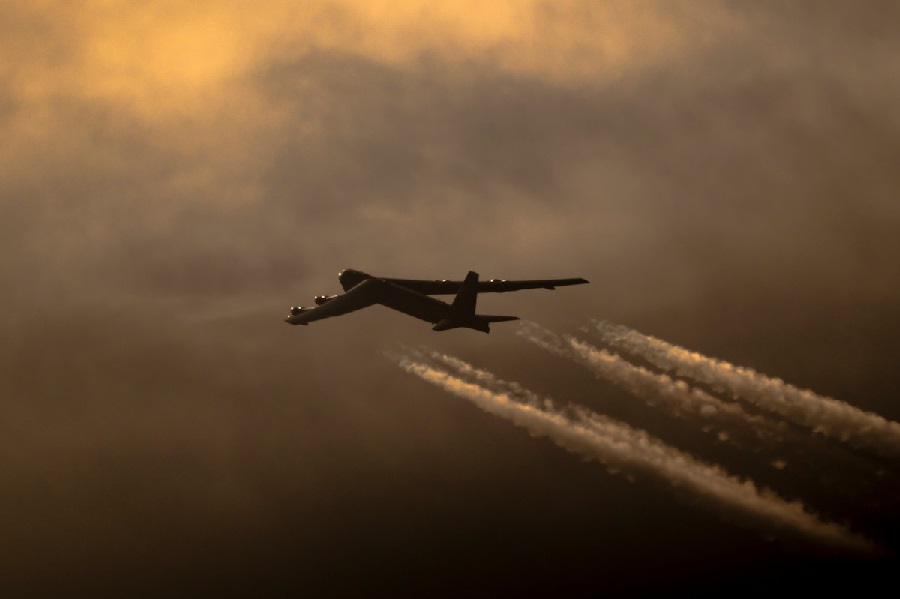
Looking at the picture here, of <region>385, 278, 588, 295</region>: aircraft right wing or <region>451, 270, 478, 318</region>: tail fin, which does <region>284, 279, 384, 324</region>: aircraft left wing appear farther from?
<region>451, 270, 478, 318</region>: tail fin

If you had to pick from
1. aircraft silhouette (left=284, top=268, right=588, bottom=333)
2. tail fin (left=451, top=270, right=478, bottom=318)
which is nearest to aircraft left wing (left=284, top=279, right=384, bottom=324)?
aircraft silhouette (left=284, top=268, right=588, bottom=333)

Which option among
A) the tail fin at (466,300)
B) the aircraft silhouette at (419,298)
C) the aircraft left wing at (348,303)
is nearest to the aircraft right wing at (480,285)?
the aircraft silhouette at (419,298)

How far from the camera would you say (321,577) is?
164m

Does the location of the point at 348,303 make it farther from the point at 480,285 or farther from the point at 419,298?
the point at 480,285

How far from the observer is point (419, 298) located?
85.4 m

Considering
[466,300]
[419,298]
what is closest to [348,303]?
[419,298]

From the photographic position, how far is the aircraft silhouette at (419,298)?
82.3m

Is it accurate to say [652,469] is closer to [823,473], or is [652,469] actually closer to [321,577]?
[823,473]

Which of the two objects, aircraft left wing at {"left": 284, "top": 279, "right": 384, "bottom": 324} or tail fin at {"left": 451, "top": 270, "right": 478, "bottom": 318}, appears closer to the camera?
tail fin at {"left": 451, "top": 270, "right": 478, "bottom": 318}

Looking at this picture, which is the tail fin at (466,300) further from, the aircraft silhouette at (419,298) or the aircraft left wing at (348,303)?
the aircraft left wing at (348,303)

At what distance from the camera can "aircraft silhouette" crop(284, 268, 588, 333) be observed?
270 feet

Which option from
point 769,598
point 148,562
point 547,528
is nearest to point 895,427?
point 769,598

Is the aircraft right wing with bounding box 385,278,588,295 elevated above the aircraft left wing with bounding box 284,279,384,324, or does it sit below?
above

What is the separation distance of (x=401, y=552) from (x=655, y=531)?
47.0m
